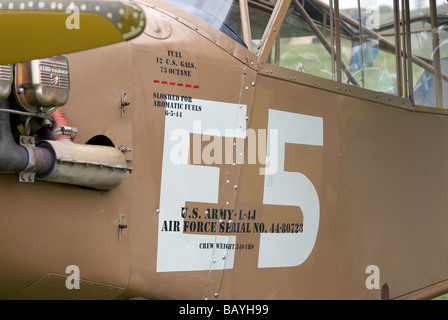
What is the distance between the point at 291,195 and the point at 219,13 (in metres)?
1.07

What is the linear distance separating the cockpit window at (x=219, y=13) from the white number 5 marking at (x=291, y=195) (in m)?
0.49

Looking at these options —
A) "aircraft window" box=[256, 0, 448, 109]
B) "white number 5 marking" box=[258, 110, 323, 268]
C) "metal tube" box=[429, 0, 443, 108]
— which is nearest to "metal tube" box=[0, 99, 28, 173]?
"white number 5 marking" box=[258, 110, 323, 268]

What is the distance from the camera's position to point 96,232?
9.82ft

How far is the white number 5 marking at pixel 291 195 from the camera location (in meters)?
3.63

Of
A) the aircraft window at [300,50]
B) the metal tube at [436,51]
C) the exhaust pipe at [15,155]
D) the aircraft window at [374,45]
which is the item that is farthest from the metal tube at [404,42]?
the exhaust pipe at [15,155]

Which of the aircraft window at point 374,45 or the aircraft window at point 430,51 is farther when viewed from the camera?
the aircraft window at point 430,51

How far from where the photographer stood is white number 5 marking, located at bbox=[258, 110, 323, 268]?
363 centimetres

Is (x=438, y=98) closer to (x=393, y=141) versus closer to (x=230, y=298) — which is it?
(x=393, y=141)

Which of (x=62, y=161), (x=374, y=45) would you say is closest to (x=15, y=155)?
(x=62, y=161)

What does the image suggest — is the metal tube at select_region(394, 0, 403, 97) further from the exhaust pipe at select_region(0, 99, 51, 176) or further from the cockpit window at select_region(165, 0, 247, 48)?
the exhaust pipe at select_region(0, 99, 51, 176)

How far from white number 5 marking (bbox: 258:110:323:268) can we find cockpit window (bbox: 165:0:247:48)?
0.49m

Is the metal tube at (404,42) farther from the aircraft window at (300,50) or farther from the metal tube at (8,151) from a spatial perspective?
the metal tube at (8,151)

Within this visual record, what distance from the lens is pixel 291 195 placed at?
12.2 ft
